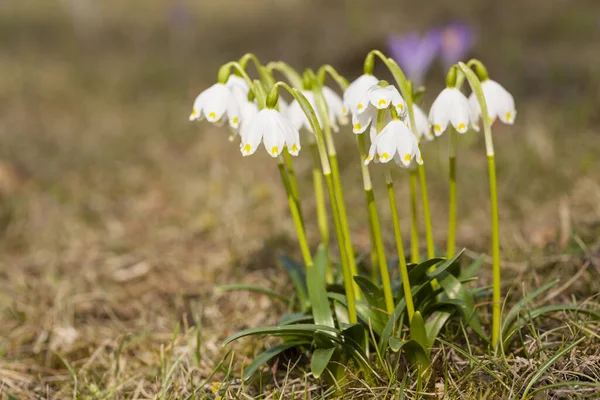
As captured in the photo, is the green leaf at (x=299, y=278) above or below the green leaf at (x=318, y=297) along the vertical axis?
below

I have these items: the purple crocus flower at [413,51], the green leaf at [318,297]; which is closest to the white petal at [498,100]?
the green leaf at [318,297]

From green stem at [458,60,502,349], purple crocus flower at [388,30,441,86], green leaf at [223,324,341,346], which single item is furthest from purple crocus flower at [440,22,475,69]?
green leaf at [223,324,341,346]

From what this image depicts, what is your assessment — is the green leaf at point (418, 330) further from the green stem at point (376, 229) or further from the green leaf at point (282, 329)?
the green leaf at point (282, 329)

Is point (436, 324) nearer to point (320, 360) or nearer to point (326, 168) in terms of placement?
point (320, 360)

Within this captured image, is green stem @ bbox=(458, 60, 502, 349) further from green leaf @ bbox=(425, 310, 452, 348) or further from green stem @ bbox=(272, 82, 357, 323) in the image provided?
green stem @ bbox=(272, 82, 357, 323)

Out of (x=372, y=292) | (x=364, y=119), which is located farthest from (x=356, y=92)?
(x=372, y=292)
